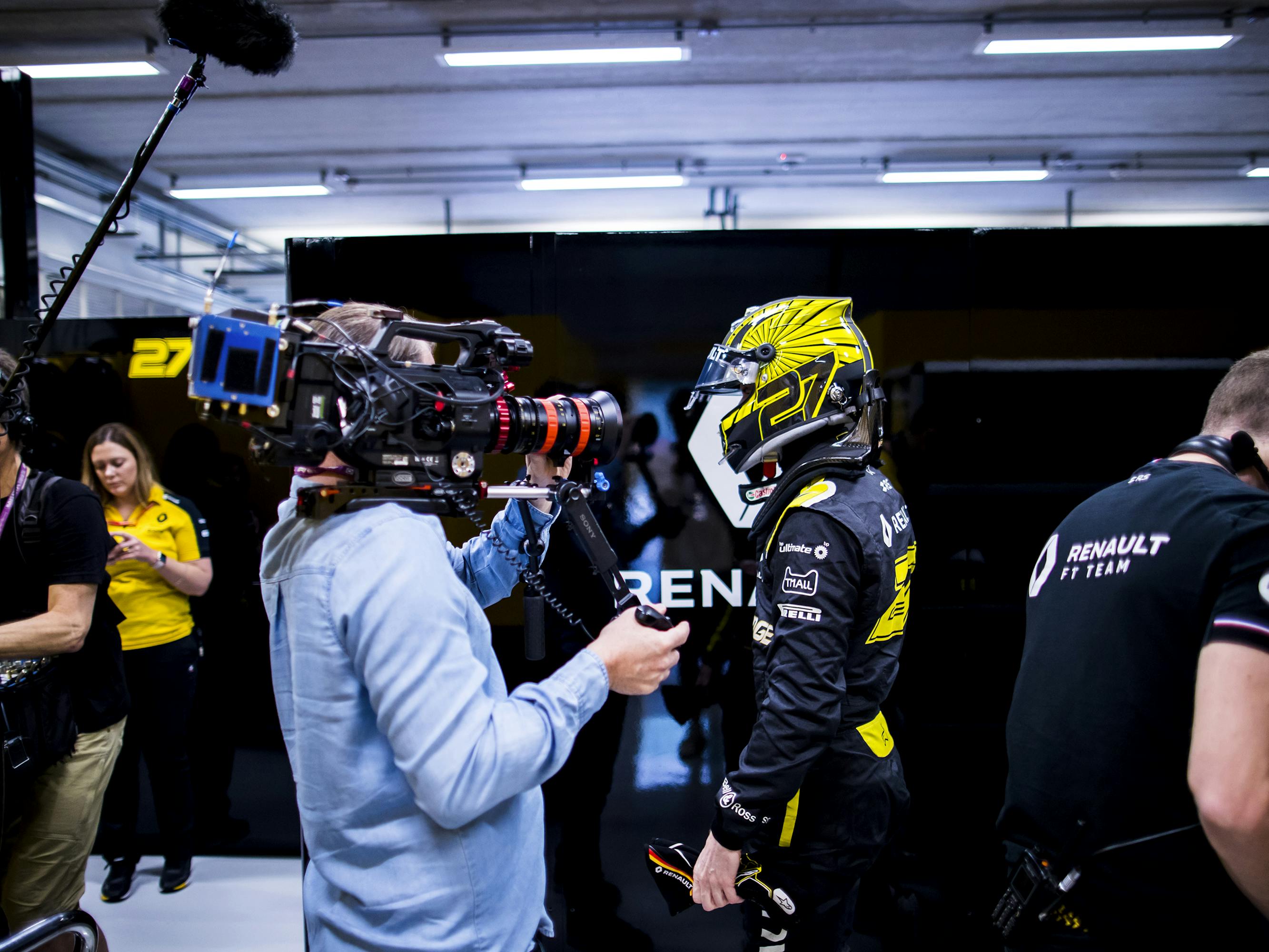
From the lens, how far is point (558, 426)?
1.32 m

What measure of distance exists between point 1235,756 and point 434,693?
3.47 feet

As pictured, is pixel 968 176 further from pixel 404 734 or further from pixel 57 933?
pixel 57 933

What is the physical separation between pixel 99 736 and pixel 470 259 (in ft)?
6.13

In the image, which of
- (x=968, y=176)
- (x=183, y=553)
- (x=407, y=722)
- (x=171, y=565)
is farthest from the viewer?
(x=968, y=176)

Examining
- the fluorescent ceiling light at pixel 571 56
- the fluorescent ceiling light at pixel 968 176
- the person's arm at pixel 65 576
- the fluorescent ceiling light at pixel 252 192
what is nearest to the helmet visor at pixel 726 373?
the person's arm at pixel 65 576

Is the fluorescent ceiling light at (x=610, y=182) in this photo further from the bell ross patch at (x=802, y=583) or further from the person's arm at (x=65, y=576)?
the bell ross patch at (x=802, y=583)

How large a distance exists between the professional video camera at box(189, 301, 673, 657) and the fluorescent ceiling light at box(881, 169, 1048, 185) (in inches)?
323

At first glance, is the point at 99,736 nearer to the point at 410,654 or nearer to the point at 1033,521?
the point at 410,654

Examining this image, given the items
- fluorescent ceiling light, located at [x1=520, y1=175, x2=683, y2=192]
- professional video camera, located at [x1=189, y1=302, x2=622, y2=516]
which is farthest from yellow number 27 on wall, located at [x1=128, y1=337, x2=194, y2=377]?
fluorescent ceiling light, located at [x1=520, y1=175, x2=683, y2=192]

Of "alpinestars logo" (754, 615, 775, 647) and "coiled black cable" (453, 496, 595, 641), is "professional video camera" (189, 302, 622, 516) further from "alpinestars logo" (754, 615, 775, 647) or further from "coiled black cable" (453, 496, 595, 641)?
"alpinestars logo" (754, 615, 775, 647)

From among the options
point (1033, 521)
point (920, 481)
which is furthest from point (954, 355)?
point (1033, 521)

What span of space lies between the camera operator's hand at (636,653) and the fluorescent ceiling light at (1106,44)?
581 cm

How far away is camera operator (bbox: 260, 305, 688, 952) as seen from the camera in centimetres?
94

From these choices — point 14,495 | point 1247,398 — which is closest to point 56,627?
point 14,495
